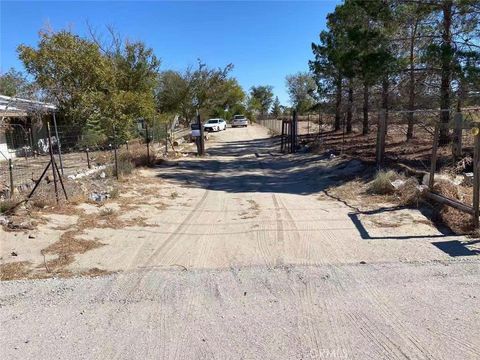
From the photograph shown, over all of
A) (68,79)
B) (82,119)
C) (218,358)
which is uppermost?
(68,79)

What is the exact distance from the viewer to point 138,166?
16609mm

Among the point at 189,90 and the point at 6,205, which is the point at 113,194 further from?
the point at 189,90

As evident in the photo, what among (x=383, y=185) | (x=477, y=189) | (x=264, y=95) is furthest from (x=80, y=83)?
(x=264, y=95)

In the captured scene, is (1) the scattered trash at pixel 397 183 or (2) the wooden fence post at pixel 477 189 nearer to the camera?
(2) the wooden fence post at pixel 477 189

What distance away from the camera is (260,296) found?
4805mm

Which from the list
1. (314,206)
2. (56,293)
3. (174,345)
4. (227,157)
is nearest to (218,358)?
(174,345)

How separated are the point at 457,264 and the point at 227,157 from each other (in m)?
18.8

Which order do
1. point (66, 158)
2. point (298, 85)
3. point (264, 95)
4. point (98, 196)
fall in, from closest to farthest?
point (98, 196) < point (66, 158) < point (298, 85) < point (264, 95)

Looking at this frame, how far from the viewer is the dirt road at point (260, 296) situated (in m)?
3.79

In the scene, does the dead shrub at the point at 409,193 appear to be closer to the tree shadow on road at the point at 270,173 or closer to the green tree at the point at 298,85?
the tree shadow on road at the point at 270,173

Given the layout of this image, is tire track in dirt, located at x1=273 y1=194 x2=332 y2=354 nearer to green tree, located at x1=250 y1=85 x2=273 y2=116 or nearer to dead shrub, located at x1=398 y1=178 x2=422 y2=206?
dead shrub, located at x1=398 y1=178 x2=422 y2=206

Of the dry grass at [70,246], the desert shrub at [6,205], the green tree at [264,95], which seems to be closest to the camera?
the dry grass at [70,246]

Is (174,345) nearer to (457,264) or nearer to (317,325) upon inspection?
(317,325)

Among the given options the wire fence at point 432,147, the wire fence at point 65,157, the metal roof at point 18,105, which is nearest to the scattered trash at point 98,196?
the wire fence at point 65,157
